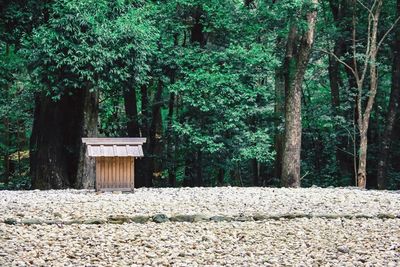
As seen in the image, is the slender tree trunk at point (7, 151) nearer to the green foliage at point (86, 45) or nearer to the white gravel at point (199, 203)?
the green foliage at point (86, 45)

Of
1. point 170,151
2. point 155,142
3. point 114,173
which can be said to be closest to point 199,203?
point 114,173

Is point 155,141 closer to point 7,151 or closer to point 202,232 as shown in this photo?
point 7,151

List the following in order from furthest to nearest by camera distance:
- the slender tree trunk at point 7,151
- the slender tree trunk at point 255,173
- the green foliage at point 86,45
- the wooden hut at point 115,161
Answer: the slender tree trunk at point 7,151 → the slender tree trunk at point 255,173 → the green foliage at point 86,45 → the wooden hut at point 115,161

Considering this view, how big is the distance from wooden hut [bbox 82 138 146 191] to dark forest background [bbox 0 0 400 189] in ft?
6.02

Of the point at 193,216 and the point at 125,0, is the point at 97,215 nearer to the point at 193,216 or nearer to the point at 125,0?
the point at 193,216

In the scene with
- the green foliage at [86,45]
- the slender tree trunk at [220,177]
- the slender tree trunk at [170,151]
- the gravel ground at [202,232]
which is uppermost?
the green foliage at [86,45]

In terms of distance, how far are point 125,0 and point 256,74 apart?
168 inches

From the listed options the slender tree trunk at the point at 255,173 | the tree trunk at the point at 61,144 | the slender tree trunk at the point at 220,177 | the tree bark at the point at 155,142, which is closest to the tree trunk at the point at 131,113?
the tree bark at the point at 155,142

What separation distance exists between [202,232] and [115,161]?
4162 millimetres

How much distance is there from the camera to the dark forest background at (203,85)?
11453 millimetres

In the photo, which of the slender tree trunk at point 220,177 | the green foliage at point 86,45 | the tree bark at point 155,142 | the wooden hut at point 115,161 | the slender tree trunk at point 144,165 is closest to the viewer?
the wooden hut at point 115,161

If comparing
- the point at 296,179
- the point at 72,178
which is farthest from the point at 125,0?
the point at 296,179

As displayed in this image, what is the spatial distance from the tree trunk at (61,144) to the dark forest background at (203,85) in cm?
3

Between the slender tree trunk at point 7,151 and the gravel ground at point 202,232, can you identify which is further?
the slender tree trunk at point 7,151
